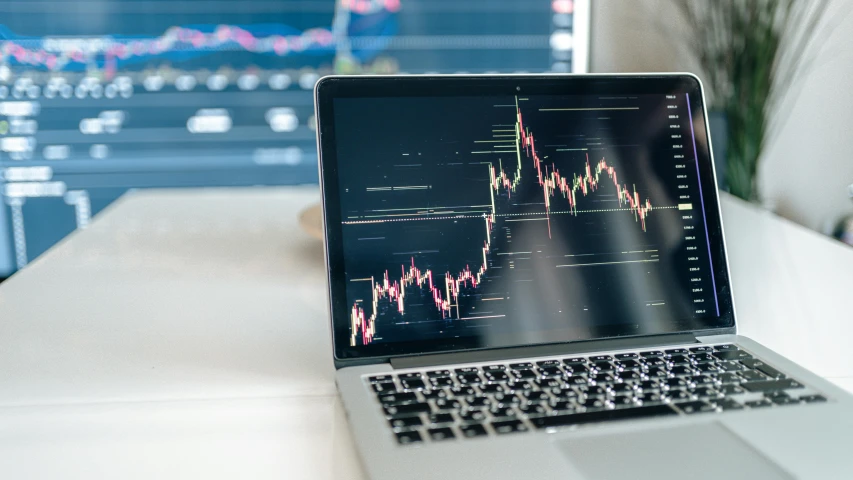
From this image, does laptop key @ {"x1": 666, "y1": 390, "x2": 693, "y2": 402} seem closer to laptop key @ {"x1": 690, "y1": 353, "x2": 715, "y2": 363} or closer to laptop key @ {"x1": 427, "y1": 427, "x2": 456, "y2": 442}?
laptop key @ {"x1": 690, "y1": 353, "x2": 715, "y2": 363}

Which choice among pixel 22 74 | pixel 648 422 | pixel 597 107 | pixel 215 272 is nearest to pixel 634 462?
pixel 648 422

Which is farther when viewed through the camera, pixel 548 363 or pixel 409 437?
pixel 548 363

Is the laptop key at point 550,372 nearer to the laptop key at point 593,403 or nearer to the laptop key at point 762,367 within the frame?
the laptop key at point 593,403

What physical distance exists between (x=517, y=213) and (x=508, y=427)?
0.76ft

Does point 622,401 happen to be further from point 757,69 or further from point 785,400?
point 757,69

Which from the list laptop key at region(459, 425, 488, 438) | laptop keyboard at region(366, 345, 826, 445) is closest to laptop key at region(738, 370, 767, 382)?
laptop keyboard at region(366, 345, 826, 445)

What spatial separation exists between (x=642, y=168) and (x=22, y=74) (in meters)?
2.19

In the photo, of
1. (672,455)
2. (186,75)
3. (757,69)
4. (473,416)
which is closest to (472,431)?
(473,416)

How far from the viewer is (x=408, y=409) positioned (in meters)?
0.56

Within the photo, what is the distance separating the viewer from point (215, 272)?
95cm

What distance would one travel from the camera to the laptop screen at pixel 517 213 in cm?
67

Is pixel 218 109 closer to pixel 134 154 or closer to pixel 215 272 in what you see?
pixel 134 154

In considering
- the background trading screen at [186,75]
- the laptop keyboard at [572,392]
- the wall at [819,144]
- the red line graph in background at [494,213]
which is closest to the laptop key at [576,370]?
the laptop keyboard at [572,392]

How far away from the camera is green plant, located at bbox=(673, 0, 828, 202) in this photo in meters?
1.33
